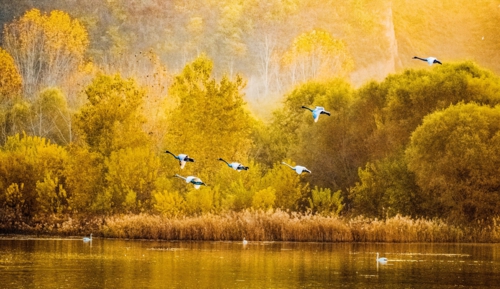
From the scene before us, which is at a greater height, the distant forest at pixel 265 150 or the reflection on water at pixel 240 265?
the distant forest at pixel 265 150

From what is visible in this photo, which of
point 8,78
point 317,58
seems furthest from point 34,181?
point 317,58

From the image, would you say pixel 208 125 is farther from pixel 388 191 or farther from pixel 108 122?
pixel 388 191

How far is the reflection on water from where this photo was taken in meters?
35.0

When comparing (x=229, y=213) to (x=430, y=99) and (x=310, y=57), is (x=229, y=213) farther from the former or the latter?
(x=310, y=57)

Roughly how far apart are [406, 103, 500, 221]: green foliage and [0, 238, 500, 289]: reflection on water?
564 cm

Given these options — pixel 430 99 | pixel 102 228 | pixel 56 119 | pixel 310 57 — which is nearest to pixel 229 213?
pixel 102 228

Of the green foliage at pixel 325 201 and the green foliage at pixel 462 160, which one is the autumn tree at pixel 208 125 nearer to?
the green foliage at pixel 325 201

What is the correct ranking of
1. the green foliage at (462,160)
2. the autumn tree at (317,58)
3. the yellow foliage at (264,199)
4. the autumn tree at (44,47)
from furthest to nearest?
the autumn tree at (44,47) < the autumn tree at (317,58) < the yellow foliage at (264,199) < the green foliage at (462,160)

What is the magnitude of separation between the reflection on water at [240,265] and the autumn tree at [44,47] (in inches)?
3166

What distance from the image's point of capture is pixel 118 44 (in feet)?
463

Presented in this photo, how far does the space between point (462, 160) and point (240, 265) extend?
21.9 meters

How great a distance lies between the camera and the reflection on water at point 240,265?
35.0 meters

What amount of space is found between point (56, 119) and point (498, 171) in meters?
69.0

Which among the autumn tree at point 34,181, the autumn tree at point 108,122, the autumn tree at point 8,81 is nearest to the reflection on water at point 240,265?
the autumn tree at point 34,181
